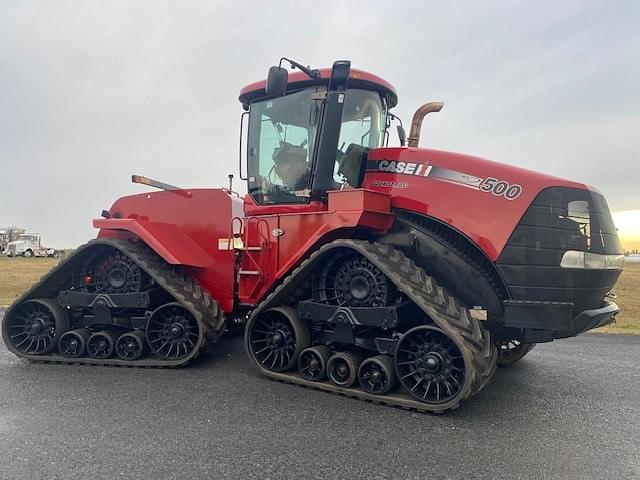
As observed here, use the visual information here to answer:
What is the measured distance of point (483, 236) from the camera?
4.05 meters

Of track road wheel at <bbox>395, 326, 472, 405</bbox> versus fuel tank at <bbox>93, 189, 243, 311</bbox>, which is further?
fuel tank at <bbox>93, 189, 243, 311</bbox>

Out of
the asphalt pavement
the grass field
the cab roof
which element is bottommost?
the asphalt pavement

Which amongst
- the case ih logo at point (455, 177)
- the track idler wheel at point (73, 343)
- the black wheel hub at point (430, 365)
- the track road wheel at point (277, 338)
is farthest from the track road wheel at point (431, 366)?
the track idler wheel at point (73, 343)

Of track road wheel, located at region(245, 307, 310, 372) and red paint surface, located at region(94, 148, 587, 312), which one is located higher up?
red paint surface, located at region(94, 148, 587, 312)

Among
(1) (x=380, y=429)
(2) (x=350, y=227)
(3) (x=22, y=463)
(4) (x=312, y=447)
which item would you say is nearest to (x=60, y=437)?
(3) (x=22, y=463)

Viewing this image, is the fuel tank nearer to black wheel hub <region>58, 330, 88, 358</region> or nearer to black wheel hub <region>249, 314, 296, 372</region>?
black wheel hub <region>249, 314, 296, 372</region>

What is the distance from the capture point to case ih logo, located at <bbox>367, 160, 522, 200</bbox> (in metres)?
4.03

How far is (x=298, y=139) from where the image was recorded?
5.16m

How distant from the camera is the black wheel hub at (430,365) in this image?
3.81 meters

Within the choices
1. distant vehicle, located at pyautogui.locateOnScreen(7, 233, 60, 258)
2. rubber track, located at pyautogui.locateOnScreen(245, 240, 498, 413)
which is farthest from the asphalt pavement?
distant vehicle, located at pyautogui.locateOnScreen(7, 233, 60, 258)

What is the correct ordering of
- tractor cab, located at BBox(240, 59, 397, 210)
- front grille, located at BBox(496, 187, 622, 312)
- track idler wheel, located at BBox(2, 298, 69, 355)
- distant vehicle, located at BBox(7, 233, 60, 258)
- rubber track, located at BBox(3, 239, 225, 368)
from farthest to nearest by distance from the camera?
distant vehicle, located at BBox(7, 233, 60, 258) → track idler wheel, located at BBox(2, 298, 69, 355) → rubber track, located at BBox(3, 239, 225, 368) → tractor cab, located at BBox(240, 59, 397, 210) → front grille, located at BBox(496, 187, 622, 312)

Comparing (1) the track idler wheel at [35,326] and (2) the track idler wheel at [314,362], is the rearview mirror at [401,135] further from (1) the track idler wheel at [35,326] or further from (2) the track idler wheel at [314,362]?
(1) the track idler wheel at [35,326]

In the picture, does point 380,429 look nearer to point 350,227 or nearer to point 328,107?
point 350,227

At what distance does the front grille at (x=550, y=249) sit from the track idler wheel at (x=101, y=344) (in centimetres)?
432
